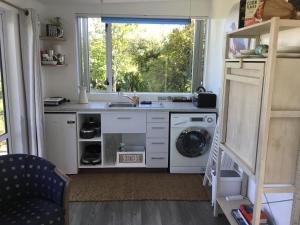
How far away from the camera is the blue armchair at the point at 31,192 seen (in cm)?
181

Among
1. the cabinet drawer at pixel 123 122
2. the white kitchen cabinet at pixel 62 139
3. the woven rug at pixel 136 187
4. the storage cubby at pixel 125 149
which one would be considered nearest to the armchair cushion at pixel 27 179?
the woven rug at pixel 136 187

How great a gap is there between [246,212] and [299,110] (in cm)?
104

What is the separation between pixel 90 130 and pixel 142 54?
4.64ft

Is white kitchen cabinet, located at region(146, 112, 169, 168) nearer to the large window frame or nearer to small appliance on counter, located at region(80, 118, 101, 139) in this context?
small appliance on counter, located at region(80, 118, 101, 139)

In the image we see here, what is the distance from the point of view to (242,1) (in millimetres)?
2051

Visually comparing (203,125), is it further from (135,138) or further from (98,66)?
(98,66)

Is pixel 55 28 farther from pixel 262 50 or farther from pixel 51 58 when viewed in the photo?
pixel 262 50

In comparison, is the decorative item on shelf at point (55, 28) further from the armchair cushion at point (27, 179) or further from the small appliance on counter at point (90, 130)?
the armchair cushion at point (27, 179)

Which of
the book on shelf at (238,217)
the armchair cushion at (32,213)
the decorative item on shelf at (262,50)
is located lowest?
the book on shelf at (238,217)

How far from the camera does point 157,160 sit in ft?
11.5

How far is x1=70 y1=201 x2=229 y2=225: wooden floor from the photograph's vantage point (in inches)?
97.7

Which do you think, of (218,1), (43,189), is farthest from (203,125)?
(43,189)

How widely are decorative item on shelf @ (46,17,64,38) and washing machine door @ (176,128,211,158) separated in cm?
212

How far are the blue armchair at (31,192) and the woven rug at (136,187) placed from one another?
868mm
